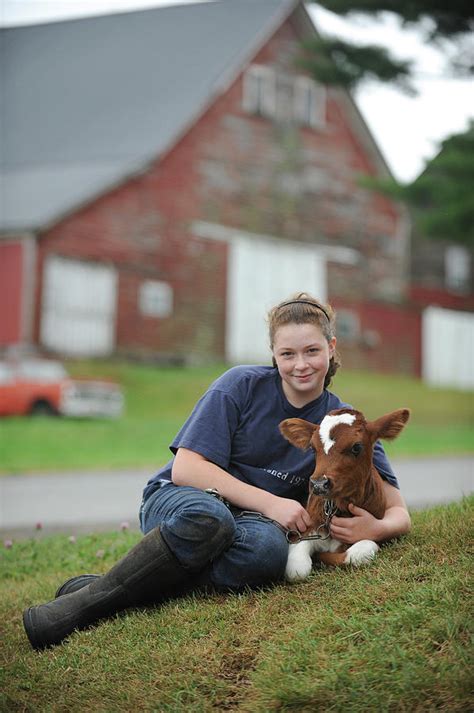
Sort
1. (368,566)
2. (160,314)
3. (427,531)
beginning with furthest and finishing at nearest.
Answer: (160,314), (427,531), (368,566)

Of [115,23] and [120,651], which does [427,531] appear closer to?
[120,651]

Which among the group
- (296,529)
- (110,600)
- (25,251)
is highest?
(25,251)

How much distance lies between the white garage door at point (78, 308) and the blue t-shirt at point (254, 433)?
51.8 ft

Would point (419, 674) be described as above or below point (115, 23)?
below

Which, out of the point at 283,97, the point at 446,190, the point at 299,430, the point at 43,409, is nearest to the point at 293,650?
the point at 299,430

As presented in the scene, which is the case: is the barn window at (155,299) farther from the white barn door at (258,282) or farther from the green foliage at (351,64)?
the green foliage at (351,64)

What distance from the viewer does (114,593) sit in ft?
12.8

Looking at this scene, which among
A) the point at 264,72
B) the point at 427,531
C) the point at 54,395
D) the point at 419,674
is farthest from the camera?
the point at 264,72

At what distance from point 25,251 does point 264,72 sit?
26.5 feet

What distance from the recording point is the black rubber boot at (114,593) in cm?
384

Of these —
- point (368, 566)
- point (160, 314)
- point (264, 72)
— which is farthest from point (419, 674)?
point (264, 72)

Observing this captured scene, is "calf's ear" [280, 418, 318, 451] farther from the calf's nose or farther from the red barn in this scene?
the red barn

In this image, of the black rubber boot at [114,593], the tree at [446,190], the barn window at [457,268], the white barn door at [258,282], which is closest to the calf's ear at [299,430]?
the black rubber boot at [114,593]

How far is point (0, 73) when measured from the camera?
25000mm
